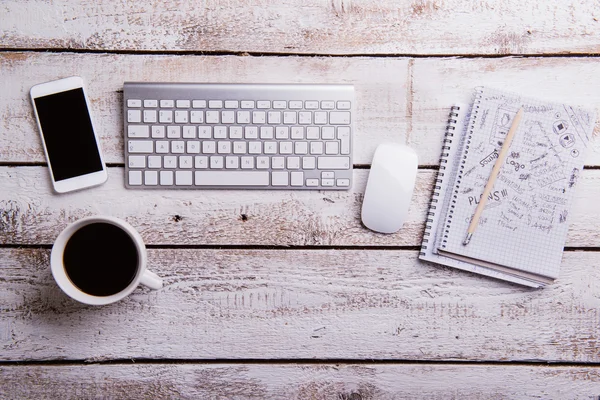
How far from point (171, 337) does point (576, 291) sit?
2.09ft

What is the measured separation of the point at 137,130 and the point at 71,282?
9.3 inches

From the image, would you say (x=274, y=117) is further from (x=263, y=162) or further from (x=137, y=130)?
(x=137, y=130)

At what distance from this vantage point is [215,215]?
2.35ft

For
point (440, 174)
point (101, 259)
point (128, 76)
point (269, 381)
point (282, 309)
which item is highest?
point (128, 76)

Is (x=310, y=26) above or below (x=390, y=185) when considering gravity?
above

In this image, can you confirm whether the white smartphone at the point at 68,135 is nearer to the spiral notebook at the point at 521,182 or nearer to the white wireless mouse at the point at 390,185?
the white wireless mouse at the point at 390,185

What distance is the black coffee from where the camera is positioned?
2.09 feet

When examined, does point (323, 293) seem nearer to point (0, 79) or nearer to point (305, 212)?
point (305, 212)

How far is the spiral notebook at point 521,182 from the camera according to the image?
27.7 inches

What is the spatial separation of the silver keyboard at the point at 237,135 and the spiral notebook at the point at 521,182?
0.62 ft

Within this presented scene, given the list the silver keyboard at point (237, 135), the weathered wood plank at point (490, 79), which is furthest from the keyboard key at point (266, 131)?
the weathered wood plank at point (490, 79)

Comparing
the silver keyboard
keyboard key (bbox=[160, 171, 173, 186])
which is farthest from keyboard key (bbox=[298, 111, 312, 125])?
keyboard key (bbox=[160, 171, 173, 186])

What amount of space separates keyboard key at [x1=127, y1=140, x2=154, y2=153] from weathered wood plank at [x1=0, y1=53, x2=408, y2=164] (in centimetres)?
3

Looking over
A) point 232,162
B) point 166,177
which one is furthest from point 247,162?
point 166,177
